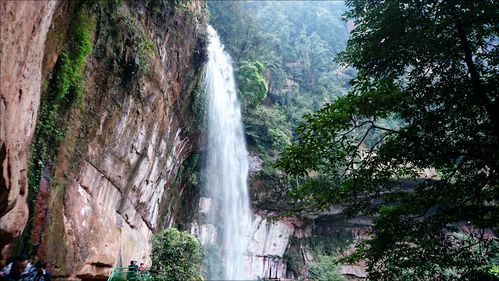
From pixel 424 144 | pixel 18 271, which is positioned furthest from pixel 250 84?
pixel 18 271

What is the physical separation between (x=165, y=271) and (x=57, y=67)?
7262 mm

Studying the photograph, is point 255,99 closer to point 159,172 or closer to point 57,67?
point 159,172

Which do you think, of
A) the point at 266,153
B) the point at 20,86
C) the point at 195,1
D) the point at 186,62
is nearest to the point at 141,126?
the point at 186,62

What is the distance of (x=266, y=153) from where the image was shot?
21984 mm

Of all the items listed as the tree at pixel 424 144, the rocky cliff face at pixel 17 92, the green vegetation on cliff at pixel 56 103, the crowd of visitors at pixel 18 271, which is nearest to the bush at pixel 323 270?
the tree at pixel 424 144

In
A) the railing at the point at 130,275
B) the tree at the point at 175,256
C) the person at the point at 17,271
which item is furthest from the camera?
the tree at the point at 175,256

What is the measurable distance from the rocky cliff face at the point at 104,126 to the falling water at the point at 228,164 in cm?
384

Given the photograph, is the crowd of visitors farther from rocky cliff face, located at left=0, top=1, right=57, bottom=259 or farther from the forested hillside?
the forested hillside

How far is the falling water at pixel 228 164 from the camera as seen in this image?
18.7 meters

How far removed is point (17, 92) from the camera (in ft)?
12.4

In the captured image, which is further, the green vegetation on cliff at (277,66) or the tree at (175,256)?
the green vegetation on cliff at (277,66)

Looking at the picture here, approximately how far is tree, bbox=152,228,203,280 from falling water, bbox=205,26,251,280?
710 cm

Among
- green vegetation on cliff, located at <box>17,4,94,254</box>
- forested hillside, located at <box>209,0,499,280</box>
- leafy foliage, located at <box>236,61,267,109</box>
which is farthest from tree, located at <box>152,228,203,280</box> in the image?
leafy foliage, located at <box>236,61,267,109</box>

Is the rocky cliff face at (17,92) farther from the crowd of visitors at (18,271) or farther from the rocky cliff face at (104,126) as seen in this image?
the crowd of visitors at (18,271)
